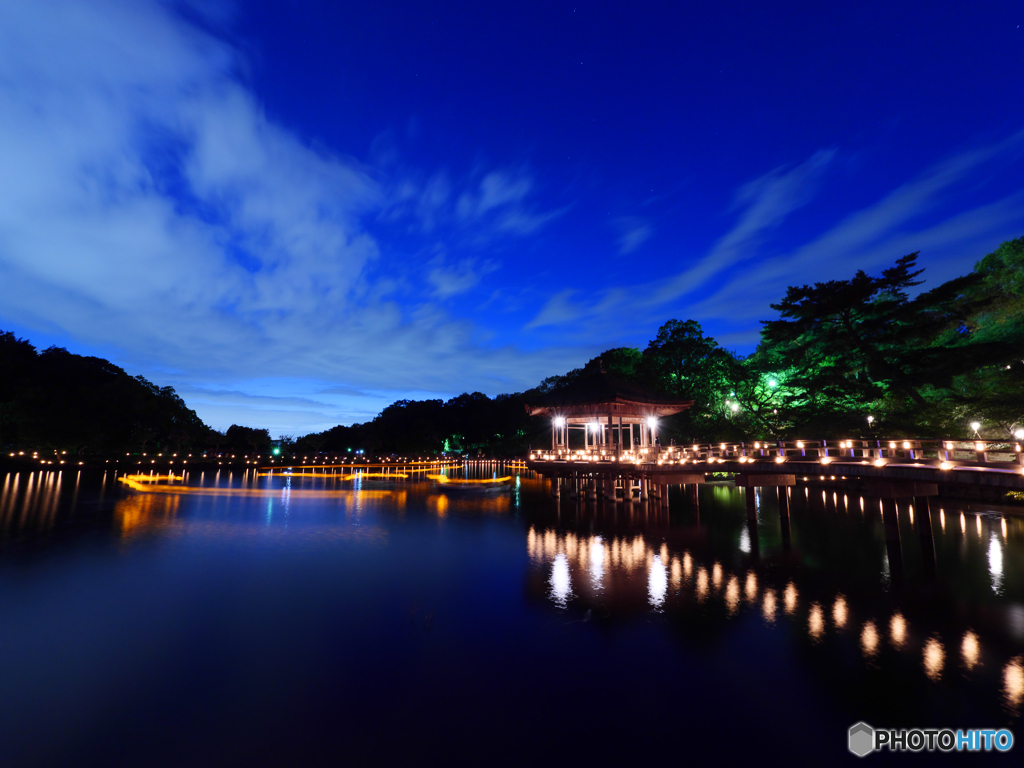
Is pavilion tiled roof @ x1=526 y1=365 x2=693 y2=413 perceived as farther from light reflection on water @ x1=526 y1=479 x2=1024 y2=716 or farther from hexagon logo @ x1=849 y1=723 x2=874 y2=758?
hexagon logo @ x1=849 y1=723 x2=874 y2=758

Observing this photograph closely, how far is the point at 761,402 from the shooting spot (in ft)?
125

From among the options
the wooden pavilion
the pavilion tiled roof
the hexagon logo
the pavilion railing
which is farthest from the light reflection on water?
the pavilion tiled roof

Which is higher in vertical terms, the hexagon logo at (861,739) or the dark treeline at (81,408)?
the dark treeline at (81,408)

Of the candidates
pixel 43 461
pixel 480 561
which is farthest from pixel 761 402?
pixel 43 461

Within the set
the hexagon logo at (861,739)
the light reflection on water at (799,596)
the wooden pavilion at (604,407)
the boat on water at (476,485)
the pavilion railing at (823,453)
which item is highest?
the wooden pavilion at (604,407)

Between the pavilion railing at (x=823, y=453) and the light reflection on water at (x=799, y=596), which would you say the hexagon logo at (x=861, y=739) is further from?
the pavilion railing at (x=823, y=453)

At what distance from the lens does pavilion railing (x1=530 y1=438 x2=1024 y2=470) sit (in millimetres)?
13656

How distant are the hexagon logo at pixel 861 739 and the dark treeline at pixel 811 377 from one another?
2143 cm

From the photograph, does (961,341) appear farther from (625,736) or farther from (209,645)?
(209,645)

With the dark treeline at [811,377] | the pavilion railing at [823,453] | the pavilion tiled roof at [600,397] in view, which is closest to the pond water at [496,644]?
the pavilion railing at [823,453]

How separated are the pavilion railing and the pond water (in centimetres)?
358

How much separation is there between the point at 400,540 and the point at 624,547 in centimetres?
1065

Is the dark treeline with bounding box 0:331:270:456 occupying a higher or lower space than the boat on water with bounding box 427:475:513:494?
higher

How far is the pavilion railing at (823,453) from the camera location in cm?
1366
